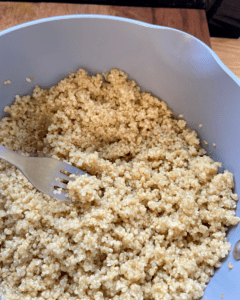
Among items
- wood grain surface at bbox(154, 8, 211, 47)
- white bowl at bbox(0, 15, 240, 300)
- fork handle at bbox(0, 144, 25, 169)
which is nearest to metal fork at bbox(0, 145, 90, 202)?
fork handle at bbox(0, 144, 25, 169)

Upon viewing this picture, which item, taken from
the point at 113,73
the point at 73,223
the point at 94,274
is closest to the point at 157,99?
the point at 113,73

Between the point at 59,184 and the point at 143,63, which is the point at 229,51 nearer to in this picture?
the point at 143,63

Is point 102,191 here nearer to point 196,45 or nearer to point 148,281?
point 148,281

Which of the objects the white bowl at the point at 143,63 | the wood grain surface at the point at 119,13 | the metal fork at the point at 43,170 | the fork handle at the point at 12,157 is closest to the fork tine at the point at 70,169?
the metal fork at the point at 43,170

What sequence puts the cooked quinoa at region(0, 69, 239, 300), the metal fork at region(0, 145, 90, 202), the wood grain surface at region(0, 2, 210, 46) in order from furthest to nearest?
1. the wood grain surface at region(0, 2, 210, 46)
2. the metal fork at region(0, 145, 90, 202)
3. the cooked quinoa at region(0, 69, 239, 300)

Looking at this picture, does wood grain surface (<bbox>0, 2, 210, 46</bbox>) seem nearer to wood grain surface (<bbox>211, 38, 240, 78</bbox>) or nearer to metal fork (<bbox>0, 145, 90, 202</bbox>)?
wood grain surface (<bbox>211, 38, 240, 78</bbox>)

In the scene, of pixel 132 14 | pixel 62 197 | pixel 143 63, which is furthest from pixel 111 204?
pixel 132 14

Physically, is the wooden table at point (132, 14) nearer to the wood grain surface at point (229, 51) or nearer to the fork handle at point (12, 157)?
the wood grain surface at point (229, 51)
